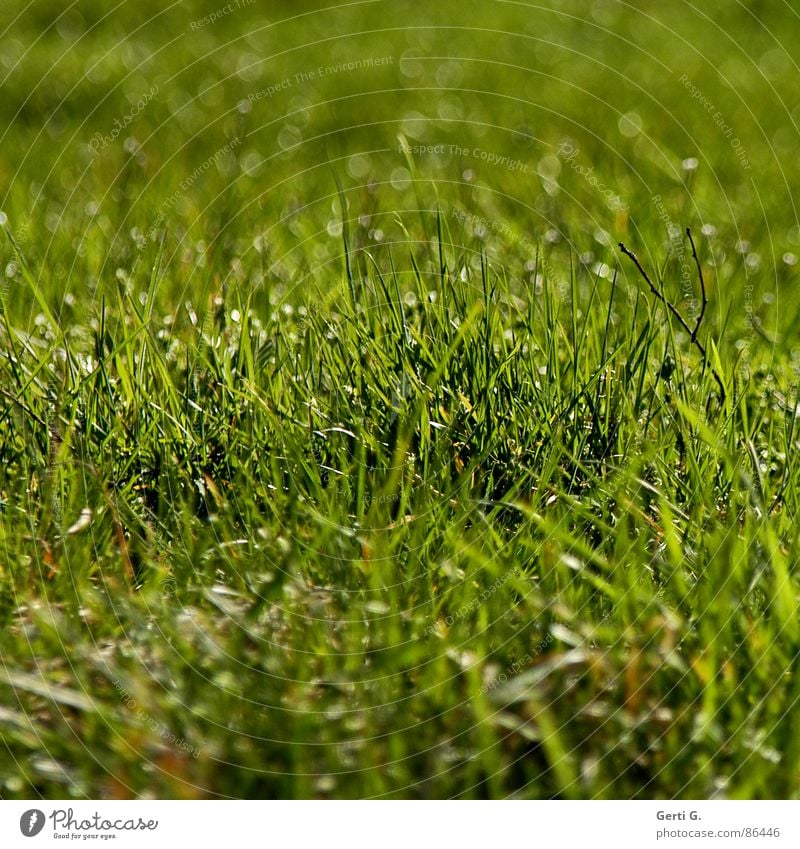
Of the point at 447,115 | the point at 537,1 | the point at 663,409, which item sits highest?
the point at 537,1

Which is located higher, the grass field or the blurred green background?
the blurred green background

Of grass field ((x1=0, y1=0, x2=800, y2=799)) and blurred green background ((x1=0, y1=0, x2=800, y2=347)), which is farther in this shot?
blurred green background ((x1=0, y1=0, x2=800, y2=347))

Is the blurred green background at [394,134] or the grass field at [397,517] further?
the blurred green background at [394,134]

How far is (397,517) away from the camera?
67.7 inches

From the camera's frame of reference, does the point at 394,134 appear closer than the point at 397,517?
No

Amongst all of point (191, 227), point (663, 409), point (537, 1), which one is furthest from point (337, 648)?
point (537, 1)

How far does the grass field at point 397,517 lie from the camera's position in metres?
1.33

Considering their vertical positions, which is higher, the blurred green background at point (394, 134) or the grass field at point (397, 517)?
the blurred green background at point (394, 134)

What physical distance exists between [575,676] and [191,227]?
215cm

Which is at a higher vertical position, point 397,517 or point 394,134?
point 394,134

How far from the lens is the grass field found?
4.36 feet

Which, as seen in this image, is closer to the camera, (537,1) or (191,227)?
(191,227)
